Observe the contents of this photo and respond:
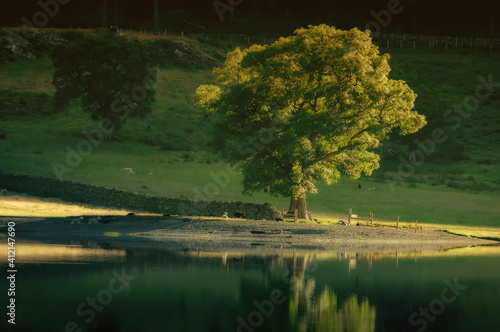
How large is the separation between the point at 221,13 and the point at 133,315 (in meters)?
122

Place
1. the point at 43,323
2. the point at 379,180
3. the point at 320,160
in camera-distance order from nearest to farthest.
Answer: the point at 43,323
the point at 320,160
the point at 379,180

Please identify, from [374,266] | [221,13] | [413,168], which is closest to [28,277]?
[374,266]

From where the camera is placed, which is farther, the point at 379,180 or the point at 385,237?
A: the point at 379,180

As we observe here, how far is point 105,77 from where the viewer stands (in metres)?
89.8

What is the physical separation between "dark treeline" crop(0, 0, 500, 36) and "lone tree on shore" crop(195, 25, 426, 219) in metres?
76.3

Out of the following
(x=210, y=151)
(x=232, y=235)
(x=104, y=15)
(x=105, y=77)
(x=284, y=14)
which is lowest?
(x=232, y=235)

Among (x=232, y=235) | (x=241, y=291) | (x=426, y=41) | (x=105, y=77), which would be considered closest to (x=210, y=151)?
(x=105, y=77)

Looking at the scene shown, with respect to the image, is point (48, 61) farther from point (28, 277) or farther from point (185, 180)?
point (28, 277)

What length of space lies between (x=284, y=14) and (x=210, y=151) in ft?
175

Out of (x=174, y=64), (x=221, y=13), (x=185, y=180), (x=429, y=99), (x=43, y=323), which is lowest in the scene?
(x=43, y=323)

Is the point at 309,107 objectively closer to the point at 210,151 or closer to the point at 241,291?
the point at 241,291

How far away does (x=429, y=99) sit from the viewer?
9894 cm

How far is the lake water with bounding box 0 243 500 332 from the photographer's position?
910 inches

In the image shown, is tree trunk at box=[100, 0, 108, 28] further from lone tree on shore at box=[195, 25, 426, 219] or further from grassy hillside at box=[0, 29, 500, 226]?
lone tree on shore at box=[195, 25, 426, 219]
